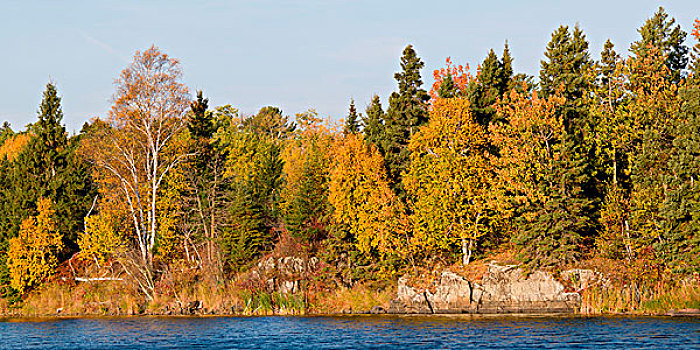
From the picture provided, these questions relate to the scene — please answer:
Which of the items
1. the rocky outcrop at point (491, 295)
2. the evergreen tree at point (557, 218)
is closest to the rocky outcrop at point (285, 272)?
the rocky outcrop at point (491, 295)

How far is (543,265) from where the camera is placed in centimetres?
5512

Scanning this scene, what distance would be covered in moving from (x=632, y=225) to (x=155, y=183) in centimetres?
4106

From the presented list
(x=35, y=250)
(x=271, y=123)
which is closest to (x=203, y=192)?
(x=35, y=250)

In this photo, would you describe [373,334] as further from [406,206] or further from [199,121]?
[199,121]

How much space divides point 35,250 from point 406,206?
3556 centimetres

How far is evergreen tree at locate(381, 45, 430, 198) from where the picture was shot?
70.0m

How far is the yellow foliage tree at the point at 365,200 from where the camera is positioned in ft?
200

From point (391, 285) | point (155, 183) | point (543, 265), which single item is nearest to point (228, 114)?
point (155, 183)

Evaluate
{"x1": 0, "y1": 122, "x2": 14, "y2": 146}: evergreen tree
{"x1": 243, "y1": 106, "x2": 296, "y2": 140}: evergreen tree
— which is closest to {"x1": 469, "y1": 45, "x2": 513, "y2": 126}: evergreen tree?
{"x1": 243, "y1": 106, "x2": 296, "y2": 140}: evergreen tree

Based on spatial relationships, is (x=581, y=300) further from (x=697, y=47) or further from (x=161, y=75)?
(x=161, y=75)

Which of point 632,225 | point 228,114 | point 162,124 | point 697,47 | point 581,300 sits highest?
point 228,114

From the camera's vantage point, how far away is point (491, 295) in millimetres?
56312

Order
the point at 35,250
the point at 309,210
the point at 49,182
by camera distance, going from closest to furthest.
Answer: the point at 309,210 < the point at 35,250 < the point at 49,182

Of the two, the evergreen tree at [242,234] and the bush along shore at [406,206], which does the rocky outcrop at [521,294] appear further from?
the evergreen tree at [242,234]
